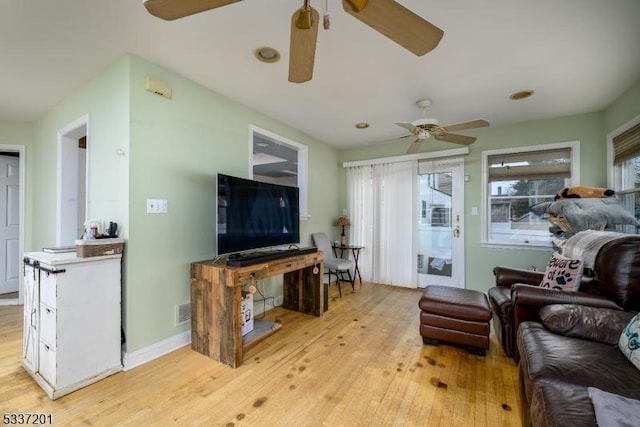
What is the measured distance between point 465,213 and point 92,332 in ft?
14.3

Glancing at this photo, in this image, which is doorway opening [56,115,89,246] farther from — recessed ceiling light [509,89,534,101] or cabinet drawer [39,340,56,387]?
recessed ceiling light [509,89,534,101]

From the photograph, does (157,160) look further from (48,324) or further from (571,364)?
(571,364)

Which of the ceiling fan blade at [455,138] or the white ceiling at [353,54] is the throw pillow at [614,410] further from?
the ceiling fan blade at [455,138]

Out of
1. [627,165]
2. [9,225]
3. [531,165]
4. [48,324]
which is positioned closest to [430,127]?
[531,165]

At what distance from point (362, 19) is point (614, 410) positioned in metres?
1.75

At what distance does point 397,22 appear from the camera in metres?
1.20

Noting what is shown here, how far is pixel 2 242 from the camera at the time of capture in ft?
13.1

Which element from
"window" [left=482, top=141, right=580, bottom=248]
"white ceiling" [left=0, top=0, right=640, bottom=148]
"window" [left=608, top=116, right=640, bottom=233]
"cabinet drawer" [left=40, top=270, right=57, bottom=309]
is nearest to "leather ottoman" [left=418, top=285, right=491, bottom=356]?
"window" [left=482, top=141, right=580, bottom=248]

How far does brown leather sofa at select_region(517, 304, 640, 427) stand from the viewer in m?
1.02

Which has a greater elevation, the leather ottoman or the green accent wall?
the green accent wall

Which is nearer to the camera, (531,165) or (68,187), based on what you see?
(68,187)

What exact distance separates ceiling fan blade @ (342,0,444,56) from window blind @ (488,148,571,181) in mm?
3196

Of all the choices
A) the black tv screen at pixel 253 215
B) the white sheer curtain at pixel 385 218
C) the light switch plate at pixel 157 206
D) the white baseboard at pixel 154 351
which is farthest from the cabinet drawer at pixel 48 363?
the white sheer curtain at pixel 385 218

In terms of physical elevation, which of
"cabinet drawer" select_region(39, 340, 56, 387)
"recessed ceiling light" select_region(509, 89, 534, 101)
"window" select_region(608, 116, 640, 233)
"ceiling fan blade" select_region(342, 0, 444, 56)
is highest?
"recessed ceiling light" select_region(509, 89, 534, 101)
